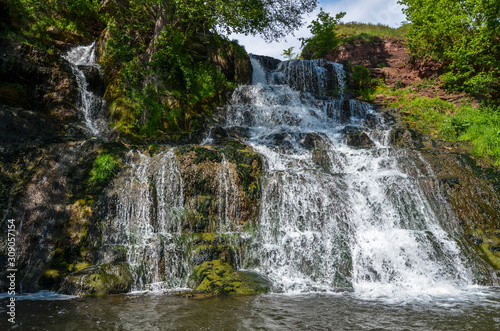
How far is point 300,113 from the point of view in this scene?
615 inches

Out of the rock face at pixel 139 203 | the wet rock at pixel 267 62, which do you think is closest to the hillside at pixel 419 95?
the rock face at pixel 139 203

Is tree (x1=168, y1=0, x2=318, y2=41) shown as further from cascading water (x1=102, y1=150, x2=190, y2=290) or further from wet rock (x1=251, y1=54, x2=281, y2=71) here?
cascading water (x1=102, y1=150, x2=190, y2=290)

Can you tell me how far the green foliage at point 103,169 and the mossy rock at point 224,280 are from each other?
393cm

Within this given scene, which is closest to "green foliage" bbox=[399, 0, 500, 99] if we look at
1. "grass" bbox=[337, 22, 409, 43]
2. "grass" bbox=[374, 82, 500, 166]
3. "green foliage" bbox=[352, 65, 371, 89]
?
"grass" bbox=[374, 82, 500, 166]

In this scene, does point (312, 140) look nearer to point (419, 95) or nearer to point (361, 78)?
point (419, 95)

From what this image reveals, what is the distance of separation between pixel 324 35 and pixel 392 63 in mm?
6979

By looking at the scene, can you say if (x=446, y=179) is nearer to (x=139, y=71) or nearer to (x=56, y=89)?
(x=139, y=71)

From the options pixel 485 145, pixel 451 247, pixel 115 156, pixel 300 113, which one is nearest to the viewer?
pixel 451 247

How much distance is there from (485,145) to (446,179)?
3.16m

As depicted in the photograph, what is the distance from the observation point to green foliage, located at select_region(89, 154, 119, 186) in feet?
27.3

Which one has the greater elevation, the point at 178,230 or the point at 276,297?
the point at 178,230

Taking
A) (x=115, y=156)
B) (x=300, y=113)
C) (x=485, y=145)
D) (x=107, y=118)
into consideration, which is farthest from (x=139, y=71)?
(x=485, y=145)

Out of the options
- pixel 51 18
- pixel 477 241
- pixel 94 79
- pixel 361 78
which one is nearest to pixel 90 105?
pixel 94 79

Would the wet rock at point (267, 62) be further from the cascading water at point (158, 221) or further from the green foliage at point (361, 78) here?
the cascading water at point (158, 221)
